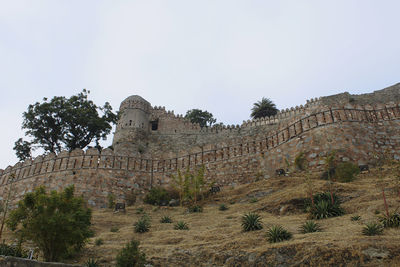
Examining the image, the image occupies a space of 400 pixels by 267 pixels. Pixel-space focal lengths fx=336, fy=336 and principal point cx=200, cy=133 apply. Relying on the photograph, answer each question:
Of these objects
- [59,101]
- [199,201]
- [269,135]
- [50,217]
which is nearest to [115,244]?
[50,217]

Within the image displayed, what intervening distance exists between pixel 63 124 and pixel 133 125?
8453mm

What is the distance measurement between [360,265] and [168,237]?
678 centimetres

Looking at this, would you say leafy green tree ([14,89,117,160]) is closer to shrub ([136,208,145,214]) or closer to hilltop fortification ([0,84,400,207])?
hilltop fortification ([0,84,400,207])

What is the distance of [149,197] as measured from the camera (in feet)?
70.2

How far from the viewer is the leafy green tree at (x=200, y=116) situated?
5462cm

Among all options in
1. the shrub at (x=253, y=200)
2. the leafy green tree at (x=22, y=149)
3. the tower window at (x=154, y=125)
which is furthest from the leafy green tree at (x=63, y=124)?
the shrub at (x=253, y=200)

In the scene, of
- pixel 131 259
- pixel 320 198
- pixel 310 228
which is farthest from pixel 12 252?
pixel 320 198

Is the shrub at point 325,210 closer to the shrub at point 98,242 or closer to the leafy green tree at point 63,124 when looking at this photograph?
the shrub at point 98,242

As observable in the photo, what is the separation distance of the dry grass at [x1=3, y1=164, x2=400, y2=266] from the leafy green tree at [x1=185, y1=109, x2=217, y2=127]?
37.0m

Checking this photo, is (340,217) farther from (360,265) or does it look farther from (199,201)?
(199,201)

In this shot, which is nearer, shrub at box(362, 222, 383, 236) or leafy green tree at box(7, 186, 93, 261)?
shrub at box(362, 222, 383, 236)

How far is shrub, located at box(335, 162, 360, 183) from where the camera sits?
15.5 meters

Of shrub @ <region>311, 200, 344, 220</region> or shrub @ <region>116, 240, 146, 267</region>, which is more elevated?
shrub @ <region>311, 200, 344, 220</region>

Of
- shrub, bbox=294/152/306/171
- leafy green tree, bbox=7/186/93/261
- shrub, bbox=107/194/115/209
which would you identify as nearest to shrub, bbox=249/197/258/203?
shrub, bbox=294/152/306/171
